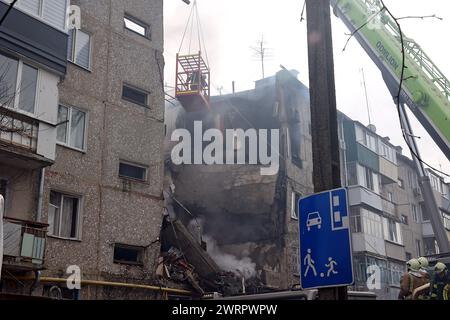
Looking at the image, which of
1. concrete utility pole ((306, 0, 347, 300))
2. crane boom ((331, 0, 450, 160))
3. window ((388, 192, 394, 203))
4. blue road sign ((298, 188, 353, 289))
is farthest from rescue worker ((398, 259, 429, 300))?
window ((388, 192, 394, 203))

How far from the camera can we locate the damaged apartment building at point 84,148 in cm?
1570

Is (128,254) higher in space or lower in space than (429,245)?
lower

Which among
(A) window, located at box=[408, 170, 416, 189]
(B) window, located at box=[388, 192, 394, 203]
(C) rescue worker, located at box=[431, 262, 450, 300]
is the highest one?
(A) window, located at box=[408, 170, 416, 189]

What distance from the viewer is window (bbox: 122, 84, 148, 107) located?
21.4m

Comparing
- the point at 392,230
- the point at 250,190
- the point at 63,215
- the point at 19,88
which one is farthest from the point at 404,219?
the point at 19,88

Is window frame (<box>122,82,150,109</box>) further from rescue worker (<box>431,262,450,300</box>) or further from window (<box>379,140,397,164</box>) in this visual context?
window (<box>379,140,397,164</box>)

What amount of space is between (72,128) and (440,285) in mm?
13025

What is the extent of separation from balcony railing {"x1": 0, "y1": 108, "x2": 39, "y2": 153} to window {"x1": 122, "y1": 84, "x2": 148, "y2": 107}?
5.64m

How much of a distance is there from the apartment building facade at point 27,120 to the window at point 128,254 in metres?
3.82

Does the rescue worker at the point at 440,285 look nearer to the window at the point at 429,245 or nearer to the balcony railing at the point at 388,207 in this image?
the balcony railing at the point at 388,207

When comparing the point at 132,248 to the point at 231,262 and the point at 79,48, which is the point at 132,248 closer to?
the point at 79,48

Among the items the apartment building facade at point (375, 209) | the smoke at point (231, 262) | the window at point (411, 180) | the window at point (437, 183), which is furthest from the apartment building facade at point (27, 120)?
the window at point (437, 183)

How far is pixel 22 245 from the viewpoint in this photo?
1458cm
